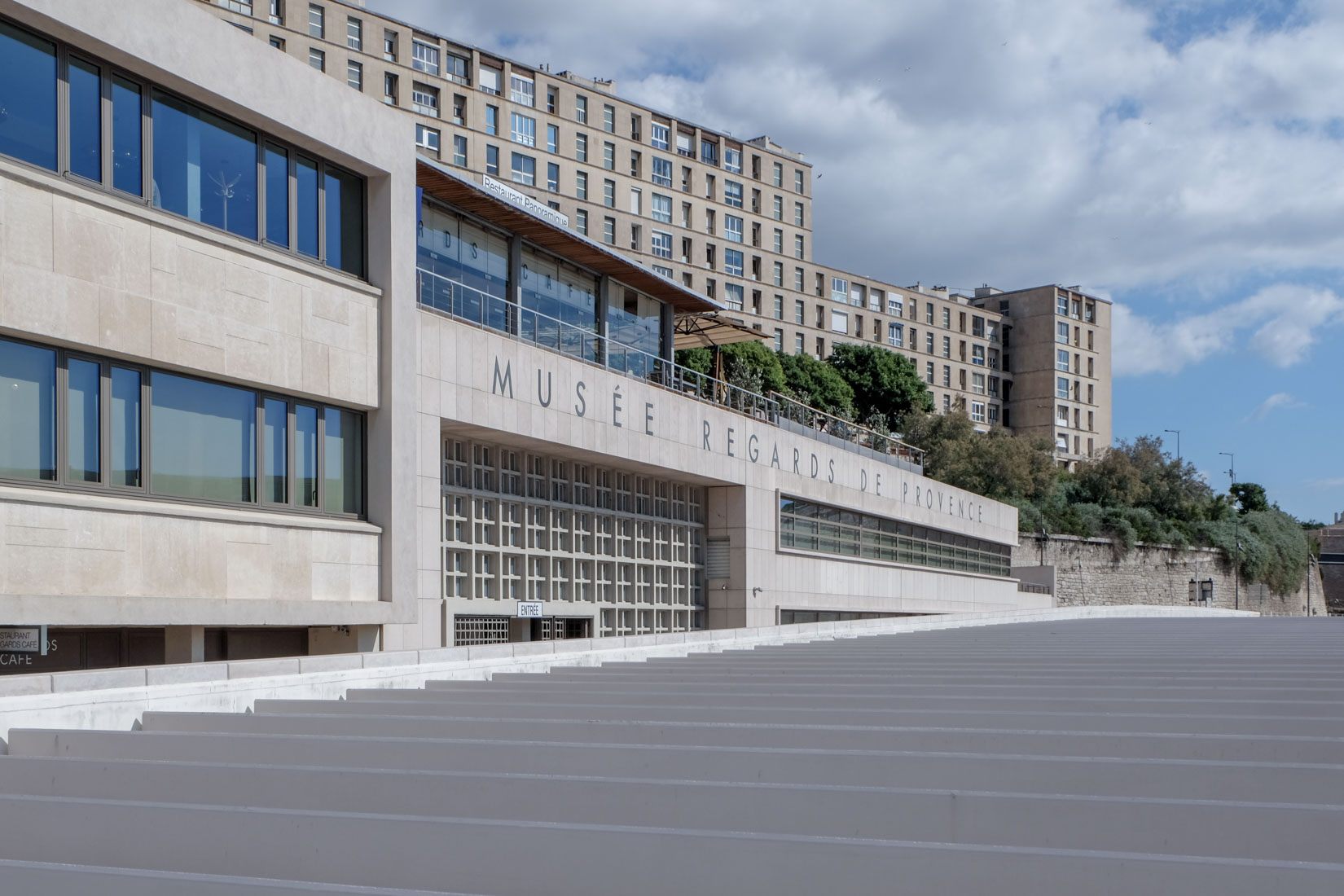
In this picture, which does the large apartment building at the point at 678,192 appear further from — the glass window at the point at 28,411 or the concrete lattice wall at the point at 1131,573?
the glass window at the point at 28,411

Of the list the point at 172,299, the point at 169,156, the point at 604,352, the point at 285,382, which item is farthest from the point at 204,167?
the point at 604,352

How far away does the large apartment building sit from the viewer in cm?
6712

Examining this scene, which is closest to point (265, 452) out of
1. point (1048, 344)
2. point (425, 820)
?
point (425, 820)

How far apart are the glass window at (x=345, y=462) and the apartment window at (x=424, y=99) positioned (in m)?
55.5

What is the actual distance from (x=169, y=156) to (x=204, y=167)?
1.59ft

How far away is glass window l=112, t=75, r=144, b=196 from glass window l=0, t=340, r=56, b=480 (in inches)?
52.6

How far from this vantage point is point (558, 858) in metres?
3.68

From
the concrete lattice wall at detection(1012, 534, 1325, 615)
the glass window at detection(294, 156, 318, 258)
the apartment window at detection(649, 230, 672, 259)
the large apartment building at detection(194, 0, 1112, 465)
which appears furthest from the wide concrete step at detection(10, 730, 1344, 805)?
the apartment window at detection(649, 230, 672, 259)

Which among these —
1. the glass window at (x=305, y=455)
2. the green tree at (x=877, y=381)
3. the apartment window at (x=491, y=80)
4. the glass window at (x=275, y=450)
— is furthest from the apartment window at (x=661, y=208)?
the glass window at (x=275, y=450)

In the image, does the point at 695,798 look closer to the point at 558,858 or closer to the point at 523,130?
the point at 558,858

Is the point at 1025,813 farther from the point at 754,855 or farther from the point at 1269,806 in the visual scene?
the point at 754,855

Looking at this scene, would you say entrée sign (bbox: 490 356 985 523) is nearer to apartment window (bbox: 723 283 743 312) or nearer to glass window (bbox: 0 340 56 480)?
glass window (bbox: 0 340 56 480)

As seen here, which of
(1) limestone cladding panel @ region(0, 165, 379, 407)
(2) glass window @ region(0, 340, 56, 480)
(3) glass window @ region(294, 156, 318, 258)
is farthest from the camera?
(3) glass window @ region(294, 156, 318, 258)

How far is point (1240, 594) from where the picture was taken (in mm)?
68938
